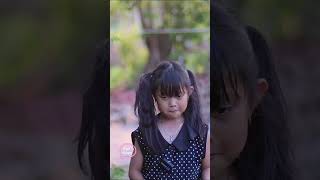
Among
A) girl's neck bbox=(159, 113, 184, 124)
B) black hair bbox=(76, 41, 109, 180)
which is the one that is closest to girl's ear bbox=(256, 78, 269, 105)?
girl's neck bbox=(159, 113, 184, 124)

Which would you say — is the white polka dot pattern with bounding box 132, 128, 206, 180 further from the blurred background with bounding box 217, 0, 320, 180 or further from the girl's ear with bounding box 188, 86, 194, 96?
the blurred background with bounding box 217, 0, 320, 180

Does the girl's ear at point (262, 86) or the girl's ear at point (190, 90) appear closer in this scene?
the girl's ear at point (190, 90)

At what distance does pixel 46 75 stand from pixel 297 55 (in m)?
1.09

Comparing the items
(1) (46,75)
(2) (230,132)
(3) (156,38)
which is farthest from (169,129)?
(1) (46,75)

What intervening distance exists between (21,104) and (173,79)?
68cm

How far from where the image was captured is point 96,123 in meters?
2.70

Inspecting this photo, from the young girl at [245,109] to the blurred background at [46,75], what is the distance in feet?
1.72

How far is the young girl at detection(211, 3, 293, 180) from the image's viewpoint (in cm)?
265

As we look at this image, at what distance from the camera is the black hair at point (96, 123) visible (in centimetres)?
266

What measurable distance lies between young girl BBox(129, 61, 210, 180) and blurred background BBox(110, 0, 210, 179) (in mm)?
41

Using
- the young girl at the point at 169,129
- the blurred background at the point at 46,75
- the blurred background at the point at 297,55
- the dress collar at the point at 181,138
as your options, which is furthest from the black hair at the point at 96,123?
the blurred background at the point at 297,55

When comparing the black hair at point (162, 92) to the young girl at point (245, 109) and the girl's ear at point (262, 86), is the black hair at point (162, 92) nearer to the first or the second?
the young girl at point (245, 109)

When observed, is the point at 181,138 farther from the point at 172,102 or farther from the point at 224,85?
the point at 224,85

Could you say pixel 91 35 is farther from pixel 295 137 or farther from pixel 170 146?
pixel 295 137
